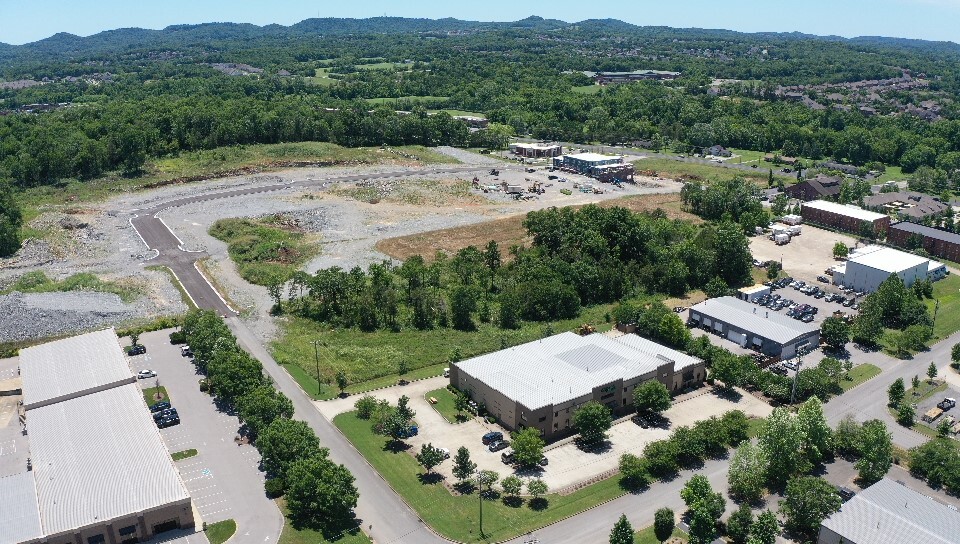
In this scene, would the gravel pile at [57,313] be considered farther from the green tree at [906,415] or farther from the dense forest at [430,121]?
the green tree at [906,415]

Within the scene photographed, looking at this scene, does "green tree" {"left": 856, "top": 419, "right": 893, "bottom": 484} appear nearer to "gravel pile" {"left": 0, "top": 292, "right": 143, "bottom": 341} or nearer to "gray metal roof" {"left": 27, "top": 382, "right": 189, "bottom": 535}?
"gray metal roof" {"left": 27, "top": 382, "right": 189, "bottom": 535}

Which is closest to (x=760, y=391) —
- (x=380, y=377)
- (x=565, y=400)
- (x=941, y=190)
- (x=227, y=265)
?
(x=565, y=400)

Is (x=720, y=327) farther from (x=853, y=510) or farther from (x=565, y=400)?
(x=853, y=510)

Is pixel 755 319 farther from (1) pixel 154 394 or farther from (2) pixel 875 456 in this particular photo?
(1) pixel 154 394

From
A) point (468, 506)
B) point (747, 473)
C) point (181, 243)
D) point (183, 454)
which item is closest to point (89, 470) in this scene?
point (183, 454)

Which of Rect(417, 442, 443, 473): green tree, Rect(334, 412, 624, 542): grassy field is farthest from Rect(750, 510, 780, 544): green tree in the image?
Rect(417, 442, 443, 473): green tree
